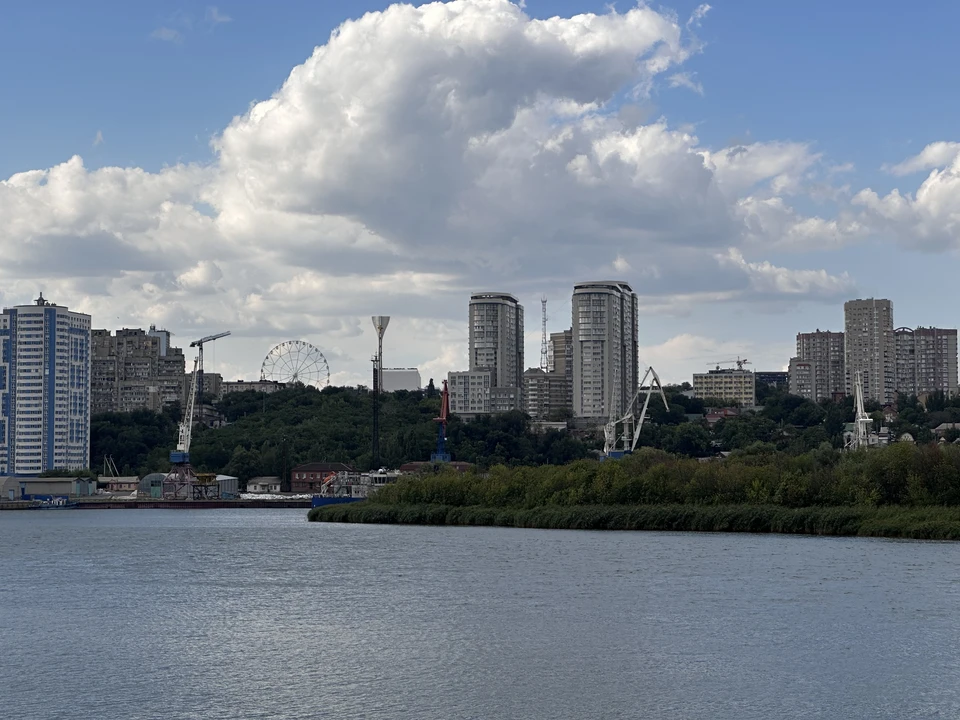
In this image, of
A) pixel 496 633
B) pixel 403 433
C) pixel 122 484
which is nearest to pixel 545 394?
pixel 403 433

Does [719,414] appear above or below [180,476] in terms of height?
above

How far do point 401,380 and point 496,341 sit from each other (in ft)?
46.0

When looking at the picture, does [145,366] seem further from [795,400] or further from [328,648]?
[328,648]

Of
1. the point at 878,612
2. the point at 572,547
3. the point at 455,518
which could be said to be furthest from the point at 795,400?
the point at 878,612

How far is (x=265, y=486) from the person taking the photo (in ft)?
441

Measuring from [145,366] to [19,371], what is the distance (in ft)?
160

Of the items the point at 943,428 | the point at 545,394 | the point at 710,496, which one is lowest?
the point at 710,496

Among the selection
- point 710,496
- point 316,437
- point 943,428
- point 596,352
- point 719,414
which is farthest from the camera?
point 596,352

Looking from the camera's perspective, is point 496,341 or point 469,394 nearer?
point 469,394

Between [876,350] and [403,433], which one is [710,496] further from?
[876,350]

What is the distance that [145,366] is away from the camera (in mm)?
192750

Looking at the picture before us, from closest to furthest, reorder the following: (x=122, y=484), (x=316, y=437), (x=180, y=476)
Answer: (x=180, y=476) < (x=122, y=484) < (x=316, y=437)

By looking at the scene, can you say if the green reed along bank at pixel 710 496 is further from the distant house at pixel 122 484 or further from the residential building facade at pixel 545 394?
the residential building facade at pixel 545 394

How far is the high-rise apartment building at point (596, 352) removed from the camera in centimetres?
17350
